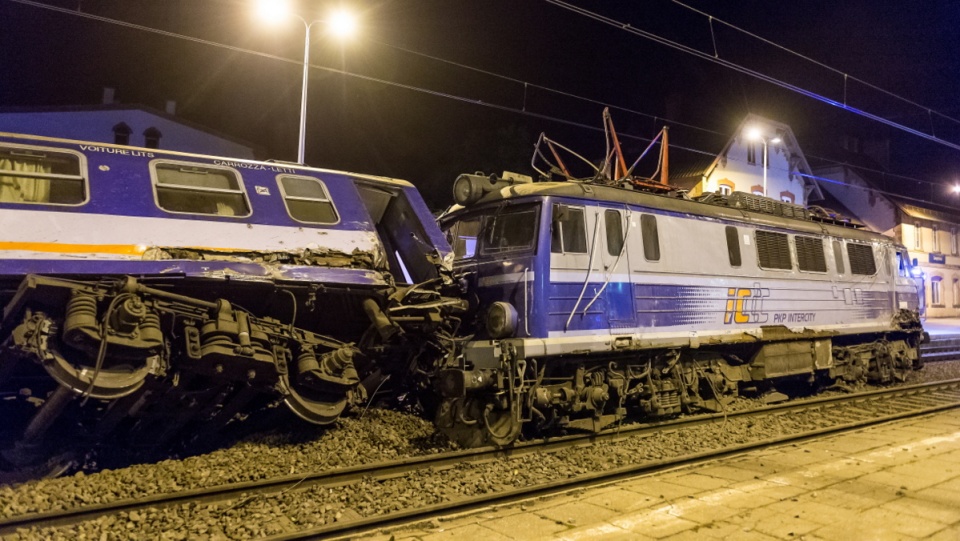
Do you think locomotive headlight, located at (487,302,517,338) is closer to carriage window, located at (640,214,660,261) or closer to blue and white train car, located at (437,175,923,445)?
blue and white train car, located at (437,175,923,445)

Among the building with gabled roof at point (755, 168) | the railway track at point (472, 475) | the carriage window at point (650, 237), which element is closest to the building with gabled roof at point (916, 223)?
the building with gabled roof at point (755, 168)

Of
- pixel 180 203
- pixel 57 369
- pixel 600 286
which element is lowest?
pixel 57 369

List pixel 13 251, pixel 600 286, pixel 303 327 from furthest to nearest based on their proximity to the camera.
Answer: pixel 600 286, pixel 303 327, pixel 13 251

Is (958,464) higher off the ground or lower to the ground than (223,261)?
lower

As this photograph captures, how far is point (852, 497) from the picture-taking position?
21.8 feet

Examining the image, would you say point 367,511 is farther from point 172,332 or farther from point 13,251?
point 13,251

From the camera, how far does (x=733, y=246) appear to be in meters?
11.7

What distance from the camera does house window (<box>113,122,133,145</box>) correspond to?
31.2m

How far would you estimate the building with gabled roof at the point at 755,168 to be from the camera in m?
35.3

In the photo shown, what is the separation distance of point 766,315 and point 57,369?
1089 cm

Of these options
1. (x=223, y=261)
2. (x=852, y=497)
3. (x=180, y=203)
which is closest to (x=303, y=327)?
(x=223, y=261)

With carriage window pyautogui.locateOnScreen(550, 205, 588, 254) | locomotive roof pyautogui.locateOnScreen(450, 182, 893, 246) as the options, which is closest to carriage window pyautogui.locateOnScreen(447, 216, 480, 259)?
locomotive roof pyautogui.locateOnScreen(450, 182, 893, 246)

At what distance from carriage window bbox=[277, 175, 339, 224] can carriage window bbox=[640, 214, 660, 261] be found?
463 cm

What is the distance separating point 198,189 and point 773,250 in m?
10.0
